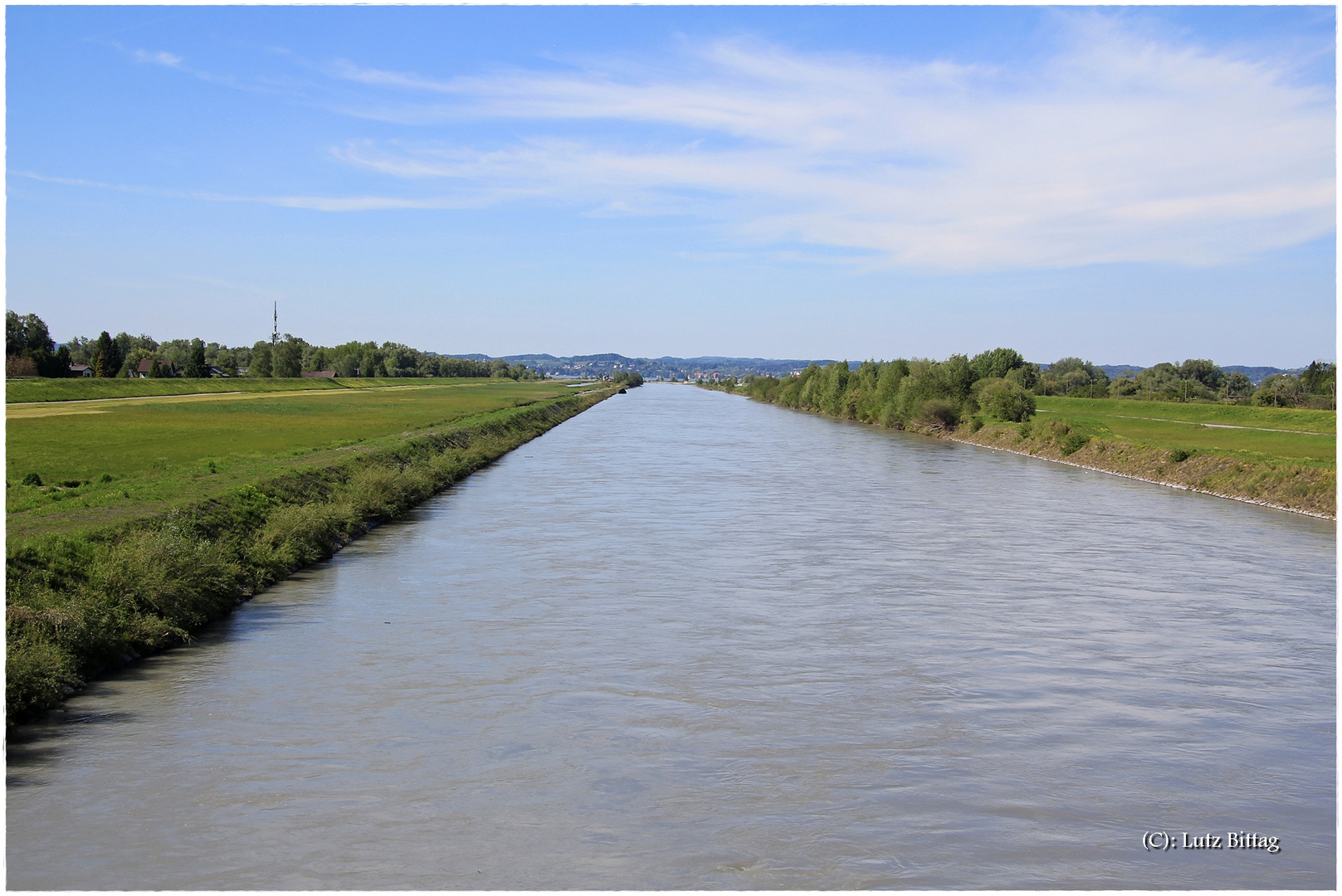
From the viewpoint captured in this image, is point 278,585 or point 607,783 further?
point 278,585

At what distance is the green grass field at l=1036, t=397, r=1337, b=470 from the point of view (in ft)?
129

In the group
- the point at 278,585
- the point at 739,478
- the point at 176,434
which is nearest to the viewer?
the point at 278,585

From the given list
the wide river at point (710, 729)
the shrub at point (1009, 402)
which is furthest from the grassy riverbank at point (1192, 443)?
the wide river at point (710, 729)

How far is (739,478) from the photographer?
36.0 metres

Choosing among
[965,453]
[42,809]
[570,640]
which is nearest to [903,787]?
[570,640]

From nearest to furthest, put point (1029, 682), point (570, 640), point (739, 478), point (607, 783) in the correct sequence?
point (607, 783) → point (1029, 682) → point (570, 640) → point (739, 478)

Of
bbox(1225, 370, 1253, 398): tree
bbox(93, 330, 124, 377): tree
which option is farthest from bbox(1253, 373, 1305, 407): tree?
bbox(93, 330, 124, 377): tree

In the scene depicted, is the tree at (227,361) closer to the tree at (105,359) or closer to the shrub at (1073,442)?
the tree at (105,359)

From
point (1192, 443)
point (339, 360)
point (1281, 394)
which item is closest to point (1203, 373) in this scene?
point (1281, 394)

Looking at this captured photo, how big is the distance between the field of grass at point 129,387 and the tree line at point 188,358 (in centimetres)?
279

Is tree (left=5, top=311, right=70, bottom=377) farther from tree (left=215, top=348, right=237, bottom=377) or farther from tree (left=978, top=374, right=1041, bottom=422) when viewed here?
tree (left=978, top=374, right=1041, bottom=422)

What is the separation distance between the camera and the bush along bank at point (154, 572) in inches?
420

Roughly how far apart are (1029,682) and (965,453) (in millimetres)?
39303

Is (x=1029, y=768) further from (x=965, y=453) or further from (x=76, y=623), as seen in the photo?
(x=965, y=453)
